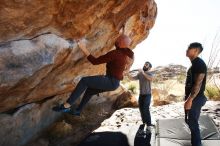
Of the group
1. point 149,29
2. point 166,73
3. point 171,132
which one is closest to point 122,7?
Answer: point 171,132

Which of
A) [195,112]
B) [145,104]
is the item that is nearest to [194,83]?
[195,112]

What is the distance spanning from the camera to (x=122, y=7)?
24.9ft

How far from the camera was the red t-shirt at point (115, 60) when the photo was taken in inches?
222

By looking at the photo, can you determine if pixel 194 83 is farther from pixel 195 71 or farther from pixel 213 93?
pixel 213 93

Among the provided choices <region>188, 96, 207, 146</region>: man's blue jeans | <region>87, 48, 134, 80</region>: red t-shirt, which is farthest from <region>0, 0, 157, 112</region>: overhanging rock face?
<region>188, 96, 207, 146</region>: man's blue jeans

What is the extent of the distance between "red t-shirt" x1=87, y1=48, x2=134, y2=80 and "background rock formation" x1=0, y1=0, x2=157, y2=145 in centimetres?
121

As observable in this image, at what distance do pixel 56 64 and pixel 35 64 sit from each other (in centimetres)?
91

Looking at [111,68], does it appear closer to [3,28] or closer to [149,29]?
[3,28]

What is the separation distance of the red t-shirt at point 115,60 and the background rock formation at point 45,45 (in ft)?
3.96

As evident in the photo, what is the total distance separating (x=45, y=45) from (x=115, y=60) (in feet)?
5.27

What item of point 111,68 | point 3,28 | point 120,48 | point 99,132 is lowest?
point 99,132

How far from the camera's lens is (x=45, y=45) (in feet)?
21.2

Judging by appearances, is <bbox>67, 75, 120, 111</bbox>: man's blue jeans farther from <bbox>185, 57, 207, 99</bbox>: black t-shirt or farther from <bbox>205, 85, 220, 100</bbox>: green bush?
<bbox>205, 85, 220, 100</bbox>: green bush

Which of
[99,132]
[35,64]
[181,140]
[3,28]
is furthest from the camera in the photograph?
[99,132]
